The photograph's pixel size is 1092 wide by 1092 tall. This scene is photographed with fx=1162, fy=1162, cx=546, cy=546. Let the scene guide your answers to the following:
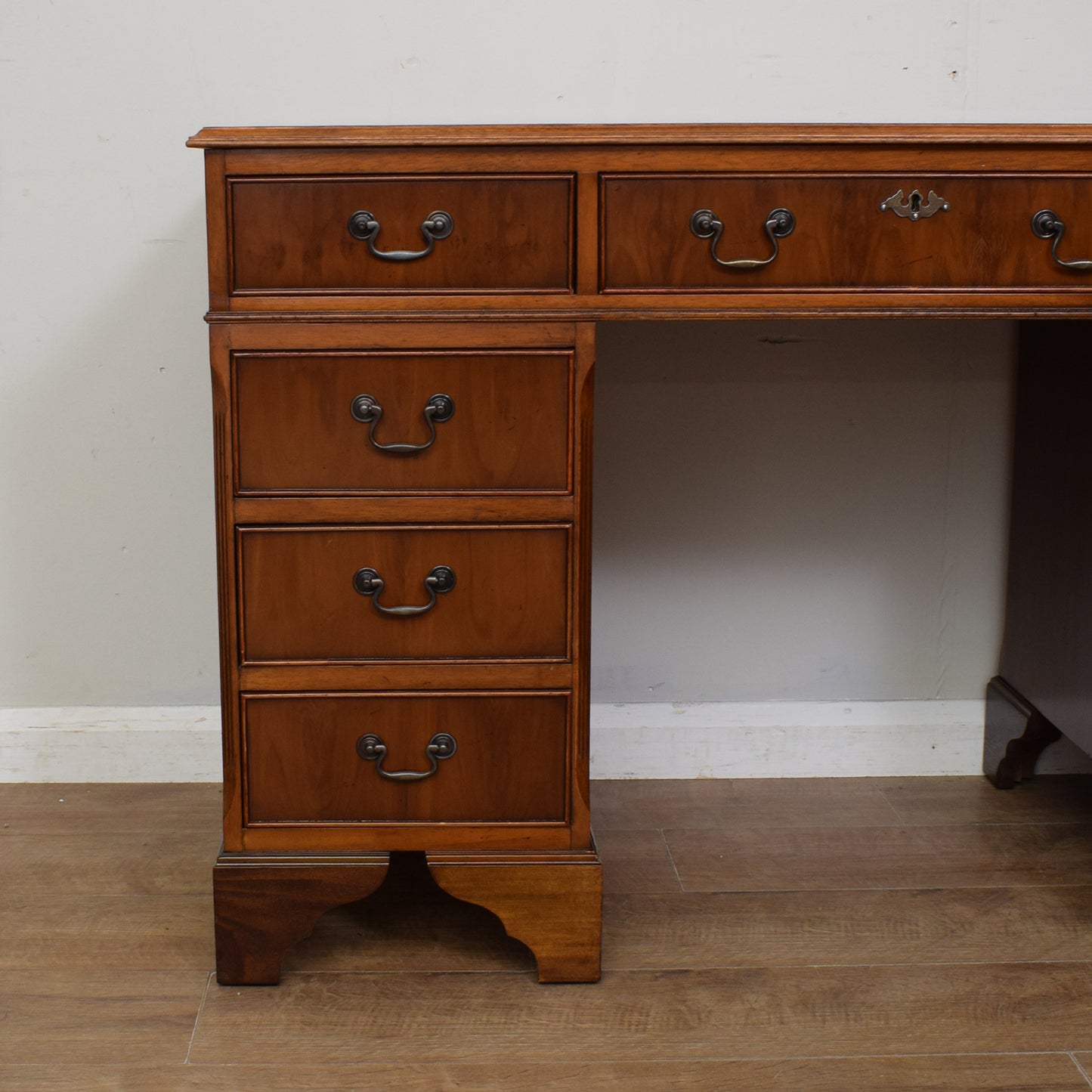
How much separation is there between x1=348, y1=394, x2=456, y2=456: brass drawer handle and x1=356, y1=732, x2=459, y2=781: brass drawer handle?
35 cm

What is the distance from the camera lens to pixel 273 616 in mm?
1386

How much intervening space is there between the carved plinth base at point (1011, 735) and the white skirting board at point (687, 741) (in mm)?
28

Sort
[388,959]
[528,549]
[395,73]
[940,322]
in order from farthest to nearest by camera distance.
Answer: [940,322] → [395,73] → [388,959] → [528,549]

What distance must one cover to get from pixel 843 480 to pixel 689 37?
2.55 feet

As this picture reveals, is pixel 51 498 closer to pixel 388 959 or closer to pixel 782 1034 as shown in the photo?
pixel 388 959

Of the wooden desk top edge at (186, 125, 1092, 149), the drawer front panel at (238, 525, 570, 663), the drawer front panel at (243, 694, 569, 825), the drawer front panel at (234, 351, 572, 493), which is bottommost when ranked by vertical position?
the drawer front panel at (243, 694, 569, 825)

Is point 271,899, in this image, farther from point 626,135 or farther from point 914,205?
point 914,205

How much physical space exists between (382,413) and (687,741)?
38.5 inches

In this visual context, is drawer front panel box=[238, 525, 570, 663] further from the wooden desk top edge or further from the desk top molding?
the wooden desk top edge

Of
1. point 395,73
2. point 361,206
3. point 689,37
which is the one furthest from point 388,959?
point 689,37

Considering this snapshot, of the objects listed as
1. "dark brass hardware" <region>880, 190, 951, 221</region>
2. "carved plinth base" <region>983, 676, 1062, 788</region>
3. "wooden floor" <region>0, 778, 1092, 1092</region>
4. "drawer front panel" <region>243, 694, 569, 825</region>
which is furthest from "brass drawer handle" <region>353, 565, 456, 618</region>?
"carved plinth base" <region>983, 676, 1062, 788</region>

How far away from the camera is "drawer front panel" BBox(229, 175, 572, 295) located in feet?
4.30

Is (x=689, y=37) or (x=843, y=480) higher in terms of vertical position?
(x=689, y=37)

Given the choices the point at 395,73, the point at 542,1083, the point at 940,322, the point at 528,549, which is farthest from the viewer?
the point at 940,322
